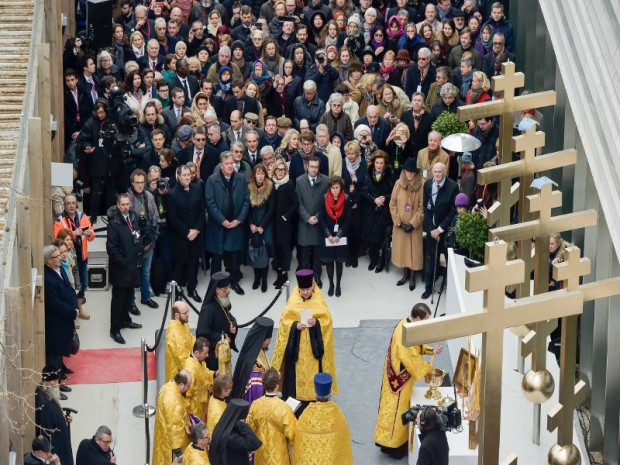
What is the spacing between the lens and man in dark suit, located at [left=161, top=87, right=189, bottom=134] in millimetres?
21000

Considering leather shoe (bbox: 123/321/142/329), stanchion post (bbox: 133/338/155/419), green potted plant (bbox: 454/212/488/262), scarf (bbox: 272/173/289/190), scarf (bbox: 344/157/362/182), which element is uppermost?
scarf (bbox: 344/157/362/182)

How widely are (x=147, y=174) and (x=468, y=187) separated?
4.40 metres

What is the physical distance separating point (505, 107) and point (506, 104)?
0.06ft

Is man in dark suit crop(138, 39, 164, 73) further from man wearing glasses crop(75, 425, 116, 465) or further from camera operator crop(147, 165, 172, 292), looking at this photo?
man wearing glasses crop(75, 425, 116, 465)

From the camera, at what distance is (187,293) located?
20141 millimetres

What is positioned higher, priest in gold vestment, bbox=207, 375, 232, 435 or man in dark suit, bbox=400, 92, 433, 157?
man in dark suit, bbox=400, 92, 433, 157

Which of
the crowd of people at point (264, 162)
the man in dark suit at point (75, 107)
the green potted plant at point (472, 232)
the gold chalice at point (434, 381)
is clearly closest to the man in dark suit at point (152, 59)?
the crowd of people at point (264, 162)

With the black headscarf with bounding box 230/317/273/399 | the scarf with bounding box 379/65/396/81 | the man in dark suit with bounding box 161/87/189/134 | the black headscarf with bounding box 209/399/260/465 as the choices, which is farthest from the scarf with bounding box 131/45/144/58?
the black headscarf with bounding box 209/399/260/465

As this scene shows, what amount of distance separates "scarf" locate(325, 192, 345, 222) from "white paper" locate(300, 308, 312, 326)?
3.51 metres

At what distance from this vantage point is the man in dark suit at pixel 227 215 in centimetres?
1959

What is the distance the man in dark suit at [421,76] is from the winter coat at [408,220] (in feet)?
10.6

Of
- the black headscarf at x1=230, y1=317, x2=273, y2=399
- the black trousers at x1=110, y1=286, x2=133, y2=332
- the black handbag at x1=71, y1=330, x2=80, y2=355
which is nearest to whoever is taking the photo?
the black headscarf at x1=230, y1=317, x2=273, y2=399

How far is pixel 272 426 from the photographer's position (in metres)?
14.5

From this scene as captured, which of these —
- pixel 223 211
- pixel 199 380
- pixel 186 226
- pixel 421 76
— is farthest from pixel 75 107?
pixel 199 380
